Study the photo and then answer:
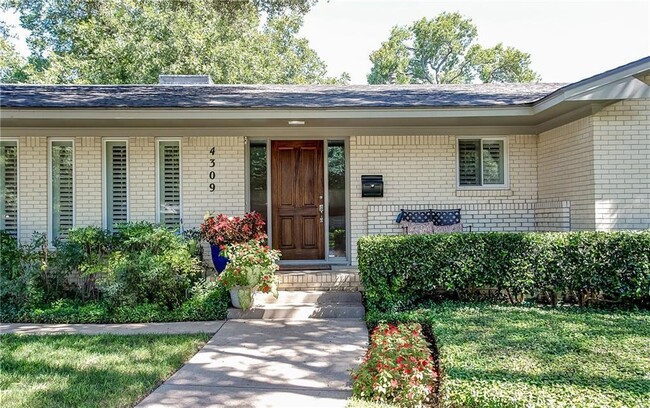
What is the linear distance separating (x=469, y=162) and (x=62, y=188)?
700 centimetres

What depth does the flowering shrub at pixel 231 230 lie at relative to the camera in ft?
22.9

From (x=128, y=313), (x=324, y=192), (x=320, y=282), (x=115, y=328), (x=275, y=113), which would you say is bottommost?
(x=115, y=328)

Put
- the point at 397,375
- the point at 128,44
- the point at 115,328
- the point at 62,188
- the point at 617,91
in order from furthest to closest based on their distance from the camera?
the point at 128,44 → the point at 62,188 → the point at 617,91 → the point at 115,328 → the point at 397,375

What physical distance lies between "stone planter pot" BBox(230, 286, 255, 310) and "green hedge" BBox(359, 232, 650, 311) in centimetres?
156

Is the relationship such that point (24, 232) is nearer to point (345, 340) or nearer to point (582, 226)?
point (345, 340)

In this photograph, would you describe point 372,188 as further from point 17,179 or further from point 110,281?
point 17,179

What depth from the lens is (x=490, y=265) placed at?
6.19 m

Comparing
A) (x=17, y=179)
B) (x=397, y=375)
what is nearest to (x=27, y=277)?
(x=17, y=179)

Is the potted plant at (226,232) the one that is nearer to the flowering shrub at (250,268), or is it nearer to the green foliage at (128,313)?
the flowering shrub at (250,268)

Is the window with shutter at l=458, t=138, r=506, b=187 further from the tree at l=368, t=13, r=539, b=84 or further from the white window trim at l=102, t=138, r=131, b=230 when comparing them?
the tree at l=368, t=13, r=539, b=84

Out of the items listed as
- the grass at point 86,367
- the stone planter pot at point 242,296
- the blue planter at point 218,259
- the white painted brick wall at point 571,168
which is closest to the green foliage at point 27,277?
the grass at point 86,367

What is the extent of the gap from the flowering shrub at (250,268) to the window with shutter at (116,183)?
8.78ft

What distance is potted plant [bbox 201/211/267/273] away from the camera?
6.98 m

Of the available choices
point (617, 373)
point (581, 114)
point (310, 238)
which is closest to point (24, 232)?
point (310, 238)
